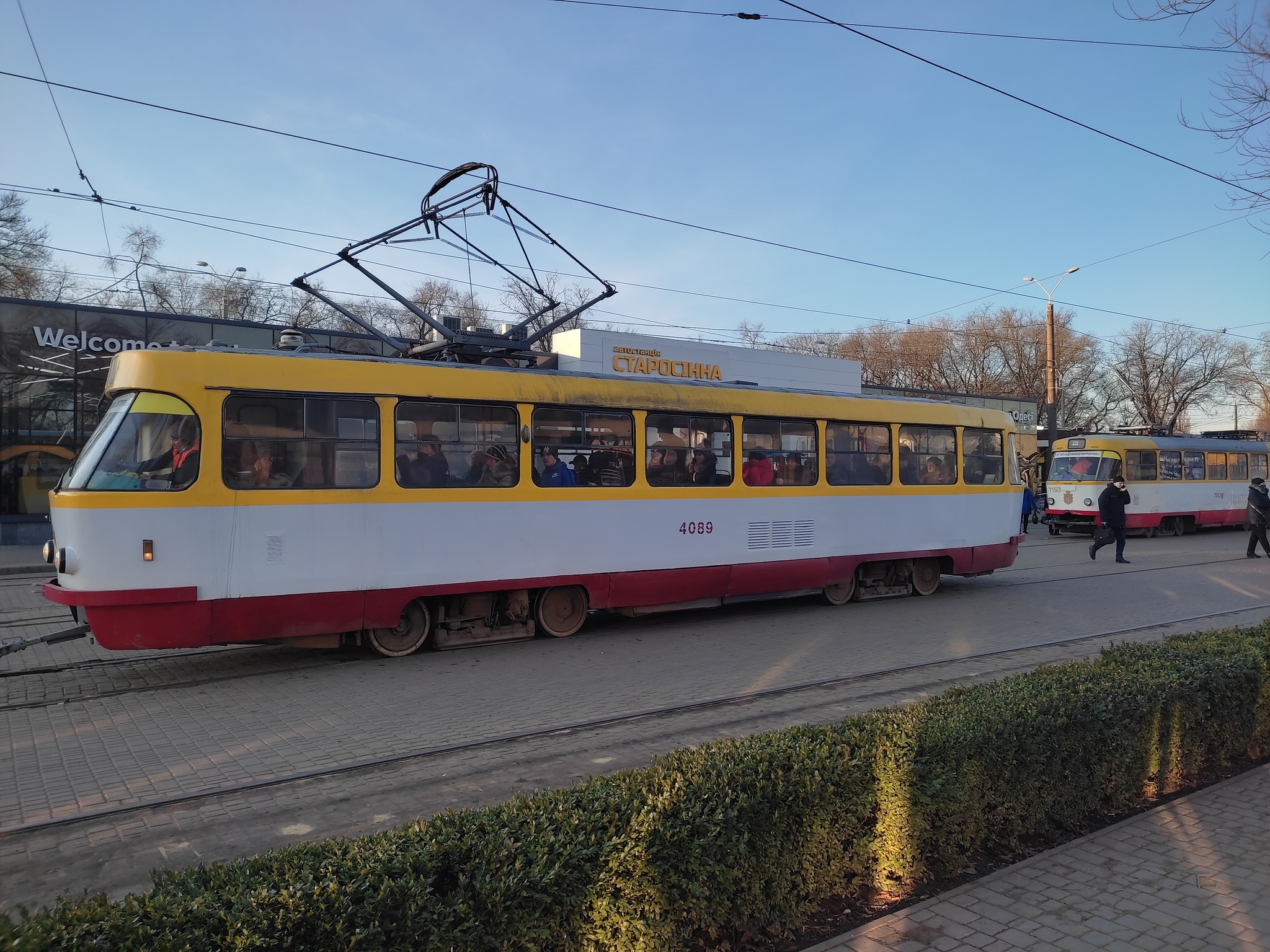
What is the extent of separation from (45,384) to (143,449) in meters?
18.8

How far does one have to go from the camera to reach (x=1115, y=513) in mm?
18641

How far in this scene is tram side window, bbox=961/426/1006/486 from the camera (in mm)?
14461

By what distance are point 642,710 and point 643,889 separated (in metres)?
4.12

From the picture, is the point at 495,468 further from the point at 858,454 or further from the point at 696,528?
the point at 858,454

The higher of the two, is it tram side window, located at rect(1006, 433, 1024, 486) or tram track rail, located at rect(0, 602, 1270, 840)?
tram side window, located at rect(1006, 433, 1024, 486)

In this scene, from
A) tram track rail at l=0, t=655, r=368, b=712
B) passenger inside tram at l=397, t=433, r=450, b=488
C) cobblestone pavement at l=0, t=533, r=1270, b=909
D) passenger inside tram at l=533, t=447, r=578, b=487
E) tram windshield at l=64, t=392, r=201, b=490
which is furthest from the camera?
passenger inside tram at l=533, t=447, r=578, b=487

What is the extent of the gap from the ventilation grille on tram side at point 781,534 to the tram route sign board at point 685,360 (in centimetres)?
1462

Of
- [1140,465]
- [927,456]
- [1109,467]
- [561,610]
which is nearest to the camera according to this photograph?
[561,610]

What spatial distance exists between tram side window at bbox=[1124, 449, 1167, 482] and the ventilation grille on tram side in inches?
748

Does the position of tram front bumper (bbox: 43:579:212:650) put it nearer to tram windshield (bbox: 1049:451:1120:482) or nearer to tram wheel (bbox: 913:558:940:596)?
tram wheel (bbox: 913:558:940:596)

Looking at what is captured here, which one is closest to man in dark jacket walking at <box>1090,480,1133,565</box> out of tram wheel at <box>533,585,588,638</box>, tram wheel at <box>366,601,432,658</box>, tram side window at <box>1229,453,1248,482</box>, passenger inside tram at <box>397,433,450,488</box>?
tram wheel at <box>533,585,588,638</box>

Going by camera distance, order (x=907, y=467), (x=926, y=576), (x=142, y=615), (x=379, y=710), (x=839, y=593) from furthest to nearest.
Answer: (x=926, y=576) → (x=907, y=467) → (x=839, y=593) → (x=142, y=615) → (x=379, y=710)

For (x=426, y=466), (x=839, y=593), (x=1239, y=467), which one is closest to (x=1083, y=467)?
(x=1239, y=467)

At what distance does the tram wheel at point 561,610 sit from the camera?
10.4 meters
